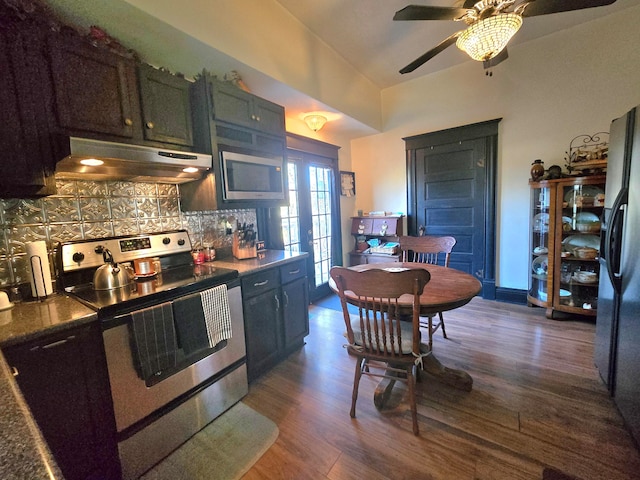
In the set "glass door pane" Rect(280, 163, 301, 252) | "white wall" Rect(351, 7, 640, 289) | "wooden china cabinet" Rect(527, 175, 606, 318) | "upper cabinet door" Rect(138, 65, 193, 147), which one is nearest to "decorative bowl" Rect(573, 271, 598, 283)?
"wooden china cabinet" Rect(527, 175, 606, 318)

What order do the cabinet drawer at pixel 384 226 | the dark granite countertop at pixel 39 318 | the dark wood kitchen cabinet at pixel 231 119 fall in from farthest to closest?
the cabinet drawer at pixel 384 226 < the dark wood kitchen cabinet at pixel 231 119 < the dark granite countertop at pixel 39 318

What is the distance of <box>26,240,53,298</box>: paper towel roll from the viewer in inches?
58.9

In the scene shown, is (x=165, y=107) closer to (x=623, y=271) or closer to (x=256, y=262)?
(x=256, y=262)

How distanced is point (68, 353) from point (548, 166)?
14.8ft

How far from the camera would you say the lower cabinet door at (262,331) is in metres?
2.10

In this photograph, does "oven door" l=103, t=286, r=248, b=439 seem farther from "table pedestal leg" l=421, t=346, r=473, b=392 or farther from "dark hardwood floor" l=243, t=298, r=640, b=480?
"table pedestal leg" l=421, t=346, r=473, b=392

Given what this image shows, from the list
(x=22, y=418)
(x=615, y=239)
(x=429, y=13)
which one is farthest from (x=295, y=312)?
(x=429, y=13)

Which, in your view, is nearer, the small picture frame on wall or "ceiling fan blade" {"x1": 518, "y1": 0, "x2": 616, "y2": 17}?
"ceiling fan blade" {"x1": 518, "y1": 0, "x2": 616, "y2": 17}

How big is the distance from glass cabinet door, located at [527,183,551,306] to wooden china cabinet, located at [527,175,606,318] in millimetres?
10

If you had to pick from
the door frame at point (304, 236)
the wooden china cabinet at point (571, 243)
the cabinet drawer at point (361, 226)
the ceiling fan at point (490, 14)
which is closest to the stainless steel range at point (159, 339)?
the door frame at point (304, 236)

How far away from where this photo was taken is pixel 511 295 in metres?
3.55

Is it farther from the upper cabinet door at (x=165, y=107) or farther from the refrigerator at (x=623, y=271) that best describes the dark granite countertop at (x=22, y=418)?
the refrigerator at (x=623, y=271)

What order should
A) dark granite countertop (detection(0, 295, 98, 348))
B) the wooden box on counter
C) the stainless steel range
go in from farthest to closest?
the wooden box on counter
the stainless steel range
dark granite countertop (detection(0, 295, 98, 348))

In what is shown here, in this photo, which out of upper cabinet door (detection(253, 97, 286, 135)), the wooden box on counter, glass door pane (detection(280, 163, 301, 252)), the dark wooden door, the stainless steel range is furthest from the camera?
the dark wooden door
